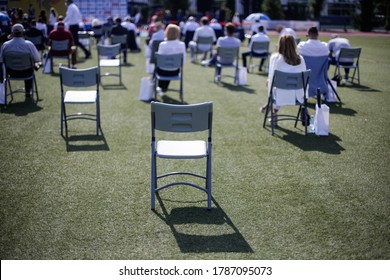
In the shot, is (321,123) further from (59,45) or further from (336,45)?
(59,45)

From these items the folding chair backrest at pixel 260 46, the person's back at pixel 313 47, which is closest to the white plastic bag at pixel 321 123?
the person's back at pixel 313 47

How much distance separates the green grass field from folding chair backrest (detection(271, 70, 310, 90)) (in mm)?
770

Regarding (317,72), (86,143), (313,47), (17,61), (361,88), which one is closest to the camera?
(86,143)

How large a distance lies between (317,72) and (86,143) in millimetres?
4870

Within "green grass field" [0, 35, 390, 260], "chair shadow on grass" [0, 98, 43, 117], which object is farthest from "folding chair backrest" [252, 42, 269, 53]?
"chair shadow on grass" [0, 98, 43, 117]

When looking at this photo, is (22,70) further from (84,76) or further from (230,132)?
(230,132)

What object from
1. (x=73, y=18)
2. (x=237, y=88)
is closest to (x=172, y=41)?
(x=237, y=88)

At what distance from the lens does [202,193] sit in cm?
508

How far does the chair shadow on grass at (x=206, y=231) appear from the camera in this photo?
12.8ft

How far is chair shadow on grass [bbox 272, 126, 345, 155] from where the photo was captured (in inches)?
260

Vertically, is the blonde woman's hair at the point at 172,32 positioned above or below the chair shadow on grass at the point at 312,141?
above

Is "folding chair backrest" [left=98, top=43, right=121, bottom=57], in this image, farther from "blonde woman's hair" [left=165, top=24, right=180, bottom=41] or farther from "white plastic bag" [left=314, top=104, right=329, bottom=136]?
"white plastic bag" [left=314, top=104, right=329, bottom=136]

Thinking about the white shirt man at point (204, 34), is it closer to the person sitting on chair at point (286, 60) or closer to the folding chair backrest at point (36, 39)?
the folding chair backrest at point (36, 39)

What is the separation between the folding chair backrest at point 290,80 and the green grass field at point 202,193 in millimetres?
770
